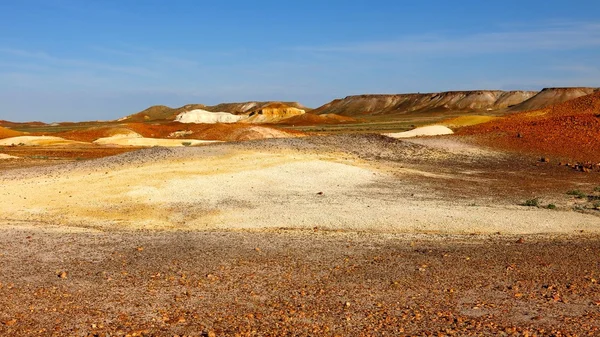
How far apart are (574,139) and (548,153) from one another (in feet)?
10.3

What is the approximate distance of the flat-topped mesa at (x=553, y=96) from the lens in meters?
153

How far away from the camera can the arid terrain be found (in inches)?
291

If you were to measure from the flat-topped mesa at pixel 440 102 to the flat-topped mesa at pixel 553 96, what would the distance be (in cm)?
1110

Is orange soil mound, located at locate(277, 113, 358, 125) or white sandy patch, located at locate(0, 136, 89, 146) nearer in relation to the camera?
white sandy patch, located at locate(0, 136, 89, 146)

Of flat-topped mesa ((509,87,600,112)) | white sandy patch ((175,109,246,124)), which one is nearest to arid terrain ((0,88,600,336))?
white sandy patch ((175,109,246,124))

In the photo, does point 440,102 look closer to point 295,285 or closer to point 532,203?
point 532,203

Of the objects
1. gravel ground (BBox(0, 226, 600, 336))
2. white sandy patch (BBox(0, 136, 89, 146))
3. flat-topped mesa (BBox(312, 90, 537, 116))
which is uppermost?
flat-topped mesa (BBox(312, 90, 537, 116))

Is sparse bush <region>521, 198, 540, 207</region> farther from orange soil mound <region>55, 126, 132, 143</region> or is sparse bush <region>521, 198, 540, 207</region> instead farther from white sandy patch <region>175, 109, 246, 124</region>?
white sandy patch <region>175, 109, 246, 124</region>

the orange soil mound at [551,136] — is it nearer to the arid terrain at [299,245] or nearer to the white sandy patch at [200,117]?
the arid terrain at [299,245]

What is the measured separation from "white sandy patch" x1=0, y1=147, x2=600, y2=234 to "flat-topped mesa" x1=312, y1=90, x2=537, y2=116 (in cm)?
15539

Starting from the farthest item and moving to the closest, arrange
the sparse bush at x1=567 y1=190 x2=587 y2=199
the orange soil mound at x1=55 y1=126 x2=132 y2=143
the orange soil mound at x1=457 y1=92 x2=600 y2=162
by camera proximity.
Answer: the orange soil mound at x1=55 y1=126 x2=132 y2=143 → the orange soil mound at x1=457 y1=92 x2=600 y2=162 → the sparse bush at x1=567 y1=190 x2=587 y2=199

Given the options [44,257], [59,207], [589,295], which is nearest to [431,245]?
[589,295]

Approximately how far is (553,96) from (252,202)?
157580 mm

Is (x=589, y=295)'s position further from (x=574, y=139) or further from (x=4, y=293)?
(x=574, y=139)
